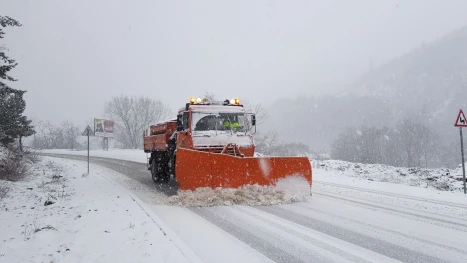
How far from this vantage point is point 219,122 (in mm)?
9164

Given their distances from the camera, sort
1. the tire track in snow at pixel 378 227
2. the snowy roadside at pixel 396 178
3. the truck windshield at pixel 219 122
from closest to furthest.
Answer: the tire track in snow at pixel 378 227
the truck windshield at pixel 219 122
the snowy roadside at pixel 396 178

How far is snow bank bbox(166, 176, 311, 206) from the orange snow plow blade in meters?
0.12

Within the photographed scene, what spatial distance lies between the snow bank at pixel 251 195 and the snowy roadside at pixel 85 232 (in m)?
1.12

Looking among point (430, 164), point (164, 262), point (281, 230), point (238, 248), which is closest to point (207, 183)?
point (281, 230)

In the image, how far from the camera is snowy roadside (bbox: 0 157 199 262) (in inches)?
159

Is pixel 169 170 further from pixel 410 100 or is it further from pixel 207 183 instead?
pixel 410 100

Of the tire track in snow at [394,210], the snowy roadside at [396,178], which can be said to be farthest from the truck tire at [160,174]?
the tire track in snow at [394,210]

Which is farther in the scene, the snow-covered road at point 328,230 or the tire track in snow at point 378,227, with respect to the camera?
the tire track in snow at point 378,227

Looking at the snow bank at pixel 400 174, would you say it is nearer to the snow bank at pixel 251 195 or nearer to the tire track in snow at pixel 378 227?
the snow bank at pixel 251 195

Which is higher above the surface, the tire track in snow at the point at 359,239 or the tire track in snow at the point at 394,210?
the tire track in snow at the point at 359,239

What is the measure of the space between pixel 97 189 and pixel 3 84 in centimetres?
484

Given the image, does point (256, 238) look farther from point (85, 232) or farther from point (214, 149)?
point (214, 149)

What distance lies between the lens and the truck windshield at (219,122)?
9000 mm

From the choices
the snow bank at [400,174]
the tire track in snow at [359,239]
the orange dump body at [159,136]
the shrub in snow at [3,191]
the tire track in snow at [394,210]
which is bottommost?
the snow bank at [400,174]
